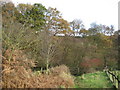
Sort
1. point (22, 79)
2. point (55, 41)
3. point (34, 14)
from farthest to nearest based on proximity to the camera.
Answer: point (34, 14)
point (55, 41)
point (22, 79)

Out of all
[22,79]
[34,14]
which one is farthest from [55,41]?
[22,79]

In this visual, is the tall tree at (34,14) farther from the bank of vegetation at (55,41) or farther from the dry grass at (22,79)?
the dry grass at (22,79)

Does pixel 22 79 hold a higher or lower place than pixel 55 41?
lower

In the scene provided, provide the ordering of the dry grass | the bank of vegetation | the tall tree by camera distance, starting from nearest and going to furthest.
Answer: the dry grass
the bank of vegetation
the tall tree

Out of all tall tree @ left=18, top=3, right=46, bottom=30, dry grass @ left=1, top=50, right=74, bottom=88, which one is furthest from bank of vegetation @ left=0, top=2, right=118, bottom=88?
dry grass @ left=1, top=50, right=74, bottom=88

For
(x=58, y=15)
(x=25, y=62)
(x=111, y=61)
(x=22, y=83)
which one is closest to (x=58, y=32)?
(x=58, y=15)

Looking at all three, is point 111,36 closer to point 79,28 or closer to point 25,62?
point 79,28

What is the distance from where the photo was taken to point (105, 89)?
4801 mm

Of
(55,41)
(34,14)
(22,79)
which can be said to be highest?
(34,14)

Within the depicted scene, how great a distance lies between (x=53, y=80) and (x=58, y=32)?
21.3 ft

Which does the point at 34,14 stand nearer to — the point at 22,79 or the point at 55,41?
the point at 55,41

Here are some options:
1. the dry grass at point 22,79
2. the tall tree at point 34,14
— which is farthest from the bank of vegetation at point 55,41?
the dry grass at point 22,79

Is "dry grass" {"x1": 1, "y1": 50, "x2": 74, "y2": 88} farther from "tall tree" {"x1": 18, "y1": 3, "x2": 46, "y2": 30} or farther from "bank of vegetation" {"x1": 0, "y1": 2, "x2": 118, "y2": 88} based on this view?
"tall tree" {"x1": 18, "y1": 3, "x2": 46, "y2": 30}

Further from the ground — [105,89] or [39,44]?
[39,44]
